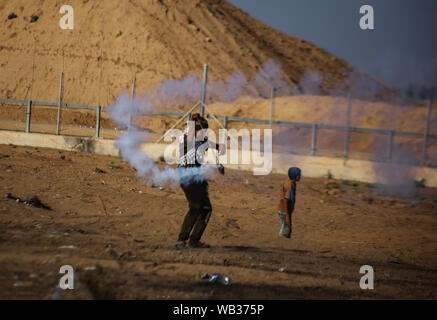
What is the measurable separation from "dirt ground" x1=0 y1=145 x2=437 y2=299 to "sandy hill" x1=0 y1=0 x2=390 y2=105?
1955 cm

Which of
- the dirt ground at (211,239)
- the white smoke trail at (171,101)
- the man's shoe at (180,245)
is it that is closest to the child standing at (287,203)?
the dirt ground at (211,239)

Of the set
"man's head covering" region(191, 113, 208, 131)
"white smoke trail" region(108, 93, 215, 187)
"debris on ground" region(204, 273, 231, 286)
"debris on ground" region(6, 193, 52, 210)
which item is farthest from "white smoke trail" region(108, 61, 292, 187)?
"debris on ground" region(6, 193, 52, 210)

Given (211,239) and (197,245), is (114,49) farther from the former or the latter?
(197,245)

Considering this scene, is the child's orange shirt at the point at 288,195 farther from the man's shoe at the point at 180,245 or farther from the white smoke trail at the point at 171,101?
the man's shoe at the point at 180,245

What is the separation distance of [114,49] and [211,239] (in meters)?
28.4

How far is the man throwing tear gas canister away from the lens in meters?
6.60

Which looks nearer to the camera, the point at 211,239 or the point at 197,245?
the point at 197,245

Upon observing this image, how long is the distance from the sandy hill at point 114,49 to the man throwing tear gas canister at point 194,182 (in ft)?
81.7

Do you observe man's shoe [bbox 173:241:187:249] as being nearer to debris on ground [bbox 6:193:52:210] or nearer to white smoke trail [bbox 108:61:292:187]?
white smoke trail [bbox 108:61:292:187]

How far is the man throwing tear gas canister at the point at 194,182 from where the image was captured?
6.60 m

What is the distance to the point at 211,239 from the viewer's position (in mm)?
7656

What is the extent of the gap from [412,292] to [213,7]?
42025 millimetres

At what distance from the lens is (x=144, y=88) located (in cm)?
3141

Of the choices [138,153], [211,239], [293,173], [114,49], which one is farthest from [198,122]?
[114,49]
